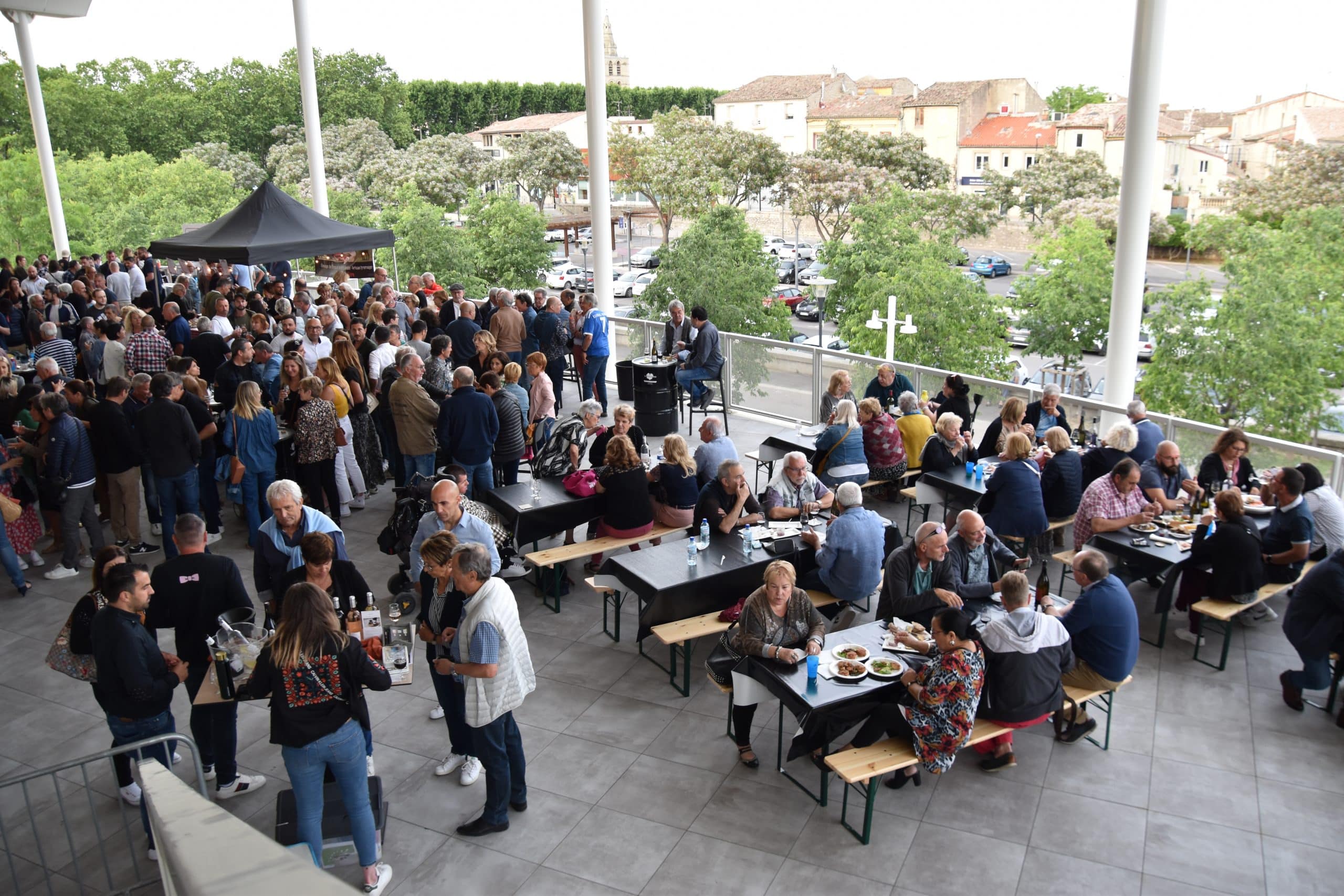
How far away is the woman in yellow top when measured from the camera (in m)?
8.79

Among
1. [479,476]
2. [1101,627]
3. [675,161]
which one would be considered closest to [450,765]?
[479,476]

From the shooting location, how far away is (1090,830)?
16.9ft

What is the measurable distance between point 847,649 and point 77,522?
21.7 feet

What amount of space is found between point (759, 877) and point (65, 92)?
186 ft

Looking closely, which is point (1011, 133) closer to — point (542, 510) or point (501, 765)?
point (542, 510)

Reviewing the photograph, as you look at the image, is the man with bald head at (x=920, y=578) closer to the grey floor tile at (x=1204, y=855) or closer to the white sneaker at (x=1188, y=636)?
the grey floor tile at (x=1204, y=855)

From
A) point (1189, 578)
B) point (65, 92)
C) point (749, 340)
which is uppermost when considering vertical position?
point (65, 92)

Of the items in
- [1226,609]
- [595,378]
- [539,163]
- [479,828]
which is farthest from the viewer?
[539,163]

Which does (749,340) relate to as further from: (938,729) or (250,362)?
(938,729)

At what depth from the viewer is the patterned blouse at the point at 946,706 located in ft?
16.5

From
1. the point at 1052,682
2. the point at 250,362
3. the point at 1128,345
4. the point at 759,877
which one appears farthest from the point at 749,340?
the point at 759,877

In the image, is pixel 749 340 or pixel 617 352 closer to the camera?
pixel 749 340

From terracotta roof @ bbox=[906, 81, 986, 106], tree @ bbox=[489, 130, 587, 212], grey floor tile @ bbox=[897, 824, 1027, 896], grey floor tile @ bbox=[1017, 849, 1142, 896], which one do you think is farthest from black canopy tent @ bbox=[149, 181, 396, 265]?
terracotta roof @ bbox=[906, 81, 986, 106]

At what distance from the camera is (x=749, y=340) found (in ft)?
40.1
